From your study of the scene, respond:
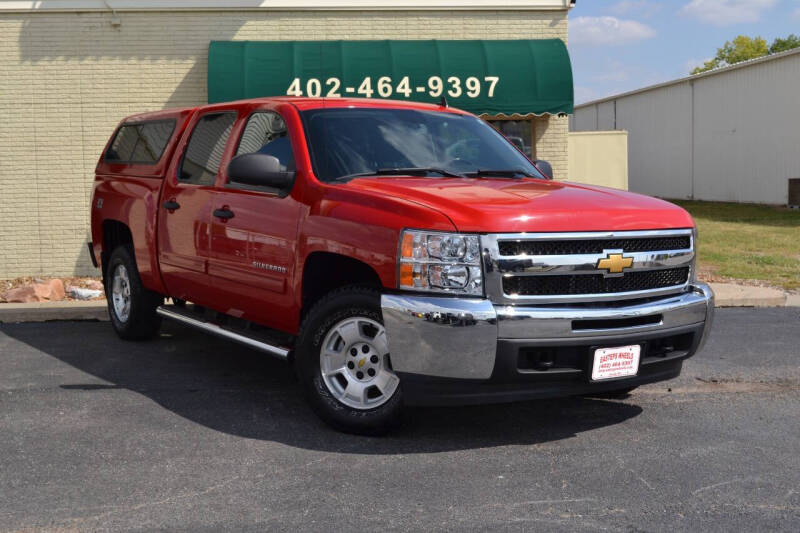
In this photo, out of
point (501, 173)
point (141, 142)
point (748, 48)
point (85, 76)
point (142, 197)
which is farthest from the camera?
point (748, 48)

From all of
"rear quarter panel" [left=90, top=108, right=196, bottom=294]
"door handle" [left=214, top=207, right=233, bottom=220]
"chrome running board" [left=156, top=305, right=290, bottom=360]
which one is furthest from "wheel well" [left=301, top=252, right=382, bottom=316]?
"rear quarter panel" [left=90, top=108, right=196, bottom=294]

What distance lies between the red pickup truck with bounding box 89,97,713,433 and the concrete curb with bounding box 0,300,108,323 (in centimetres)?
333

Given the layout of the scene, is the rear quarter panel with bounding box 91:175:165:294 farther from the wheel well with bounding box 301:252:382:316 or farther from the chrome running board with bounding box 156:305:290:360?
the wheel well with bounding box 301:252:382:316

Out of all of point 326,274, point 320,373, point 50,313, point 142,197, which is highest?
point 142,197

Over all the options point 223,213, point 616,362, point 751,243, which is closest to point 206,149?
point 223,213

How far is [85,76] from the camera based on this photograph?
1460cm

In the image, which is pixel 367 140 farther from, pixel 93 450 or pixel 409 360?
pixel 93 450

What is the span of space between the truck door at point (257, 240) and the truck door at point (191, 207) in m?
0.19

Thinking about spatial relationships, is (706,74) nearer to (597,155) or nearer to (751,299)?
(597,155)

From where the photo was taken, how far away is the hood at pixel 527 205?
483 cm

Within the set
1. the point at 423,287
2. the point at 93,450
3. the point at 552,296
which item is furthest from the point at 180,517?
the point at 552,296

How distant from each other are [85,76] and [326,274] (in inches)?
409

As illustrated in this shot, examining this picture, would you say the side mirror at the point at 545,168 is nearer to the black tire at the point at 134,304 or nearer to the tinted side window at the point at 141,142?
the tinted side window at the point at 141,142

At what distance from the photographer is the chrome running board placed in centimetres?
581
